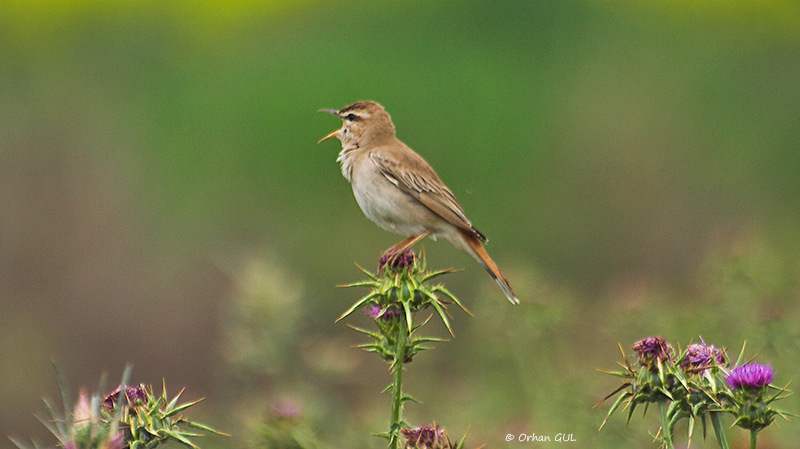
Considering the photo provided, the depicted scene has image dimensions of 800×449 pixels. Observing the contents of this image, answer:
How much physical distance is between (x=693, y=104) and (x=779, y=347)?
11260 mm

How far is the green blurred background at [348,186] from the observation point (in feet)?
20.9

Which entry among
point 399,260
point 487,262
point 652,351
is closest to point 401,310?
point 399,260

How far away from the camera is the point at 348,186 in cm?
1353

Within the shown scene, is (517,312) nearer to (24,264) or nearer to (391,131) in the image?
(391,131)

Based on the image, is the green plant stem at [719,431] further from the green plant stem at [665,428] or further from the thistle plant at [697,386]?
the green plant stem at [665,428]

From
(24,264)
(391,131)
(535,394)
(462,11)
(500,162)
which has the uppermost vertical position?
(462,11)

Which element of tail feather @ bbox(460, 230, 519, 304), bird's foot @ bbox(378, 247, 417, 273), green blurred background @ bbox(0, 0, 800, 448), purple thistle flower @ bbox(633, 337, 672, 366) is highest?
green blurred background @ bbox(0, 0, 800, 448)

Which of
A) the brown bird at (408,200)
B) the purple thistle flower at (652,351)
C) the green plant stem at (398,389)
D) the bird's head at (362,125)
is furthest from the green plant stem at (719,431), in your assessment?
the bird's head at (362,125)

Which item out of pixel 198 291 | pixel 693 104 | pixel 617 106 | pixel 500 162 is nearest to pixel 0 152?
pixel 198 291

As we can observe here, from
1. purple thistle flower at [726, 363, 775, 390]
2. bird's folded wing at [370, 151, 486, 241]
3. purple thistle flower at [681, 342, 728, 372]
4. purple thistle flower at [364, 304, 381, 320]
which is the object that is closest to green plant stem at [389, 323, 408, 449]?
purple thistle flower at [364, 304, 381, 320]

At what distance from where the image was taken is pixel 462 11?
17672 mm

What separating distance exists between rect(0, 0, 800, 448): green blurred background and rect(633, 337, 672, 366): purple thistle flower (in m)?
2.39

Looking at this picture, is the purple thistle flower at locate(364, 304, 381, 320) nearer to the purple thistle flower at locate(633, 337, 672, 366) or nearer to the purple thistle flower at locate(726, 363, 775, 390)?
the purple thistle flower at locate(633, 337, 672, 366)

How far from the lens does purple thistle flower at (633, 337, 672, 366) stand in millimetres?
3375
